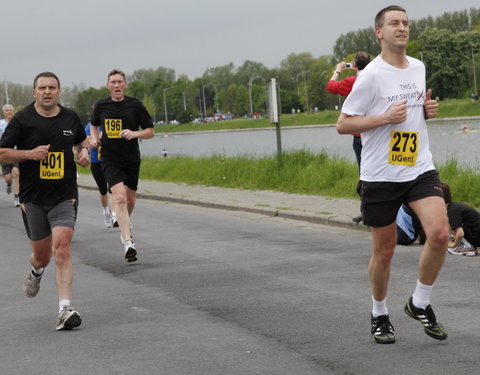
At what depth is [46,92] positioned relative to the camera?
7.25 metres

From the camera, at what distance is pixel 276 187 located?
63.3ft

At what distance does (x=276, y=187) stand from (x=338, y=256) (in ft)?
30.2

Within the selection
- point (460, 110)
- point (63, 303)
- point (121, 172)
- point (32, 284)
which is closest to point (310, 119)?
point (460, 110)

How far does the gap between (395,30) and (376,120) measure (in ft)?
1.86

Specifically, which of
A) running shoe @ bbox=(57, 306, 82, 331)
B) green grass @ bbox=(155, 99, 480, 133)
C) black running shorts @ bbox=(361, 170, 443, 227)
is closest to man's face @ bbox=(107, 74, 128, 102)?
running shoe @ bbox=(57, 306, 82, 331)

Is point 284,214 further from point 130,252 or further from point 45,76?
point 45,76

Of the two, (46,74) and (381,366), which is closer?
(381,366)

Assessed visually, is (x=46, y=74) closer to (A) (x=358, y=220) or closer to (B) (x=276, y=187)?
(A) (x=358, y=220)

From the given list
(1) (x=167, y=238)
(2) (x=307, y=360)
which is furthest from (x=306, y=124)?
(2) (x=307, y=360)

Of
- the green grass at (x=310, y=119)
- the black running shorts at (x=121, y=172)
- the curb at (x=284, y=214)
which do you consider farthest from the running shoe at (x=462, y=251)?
the green grass at (x=310, y=119)

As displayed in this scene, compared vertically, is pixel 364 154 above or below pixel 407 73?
below

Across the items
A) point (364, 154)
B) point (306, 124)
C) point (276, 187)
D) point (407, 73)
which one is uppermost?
point (407, 73)

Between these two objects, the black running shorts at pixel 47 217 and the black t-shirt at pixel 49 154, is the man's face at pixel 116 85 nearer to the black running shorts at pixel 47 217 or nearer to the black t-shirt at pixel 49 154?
the black t-shirt at pixel 49 154

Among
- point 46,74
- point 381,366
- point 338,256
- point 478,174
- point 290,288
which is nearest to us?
point 381,366
